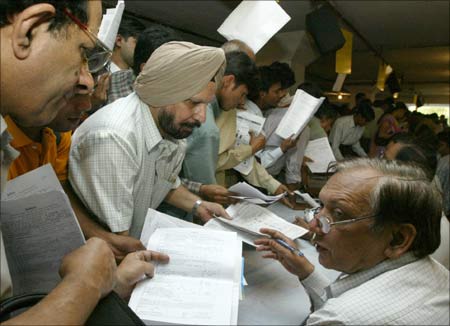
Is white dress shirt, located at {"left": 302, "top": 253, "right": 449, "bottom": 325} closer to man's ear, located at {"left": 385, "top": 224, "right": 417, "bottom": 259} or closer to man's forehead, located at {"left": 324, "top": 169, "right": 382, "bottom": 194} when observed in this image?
man's ear, located at {"left": 385, "top": 224, "right": 417, "bottom": 259}

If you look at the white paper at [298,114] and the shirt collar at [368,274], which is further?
the white paper at [298,114]

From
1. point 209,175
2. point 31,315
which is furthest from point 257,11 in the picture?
point 31,315

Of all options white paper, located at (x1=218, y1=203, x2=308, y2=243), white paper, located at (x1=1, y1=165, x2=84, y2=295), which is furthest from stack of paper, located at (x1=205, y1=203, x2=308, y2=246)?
white paper, located at (x1=1, y1=165, x2=84, y2=295)

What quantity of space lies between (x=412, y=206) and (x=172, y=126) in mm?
791

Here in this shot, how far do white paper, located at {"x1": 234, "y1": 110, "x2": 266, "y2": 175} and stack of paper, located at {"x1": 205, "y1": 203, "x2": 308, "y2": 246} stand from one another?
2.03 ft

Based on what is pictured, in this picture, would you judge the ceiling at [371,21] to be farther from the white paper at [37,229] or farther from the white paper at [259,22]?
the white paper at [37,229]

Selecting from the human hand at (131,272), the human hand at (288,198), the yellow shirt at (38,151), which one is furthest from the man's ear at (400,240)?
the human hand at (288,198)

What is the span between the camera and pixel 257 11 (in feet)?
7.15

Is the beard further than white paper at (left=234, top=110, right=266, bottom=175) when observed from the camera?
No

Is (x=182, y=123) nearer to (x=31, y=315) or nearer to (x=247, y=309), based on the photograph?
(x=247, y=309)

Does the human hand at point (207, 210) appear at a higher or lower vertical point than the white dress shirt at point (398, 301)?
lower

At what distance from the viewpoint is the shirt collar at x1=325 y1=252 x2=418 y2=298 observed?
0.81 m

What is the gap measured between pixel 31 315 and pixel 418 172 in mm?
818

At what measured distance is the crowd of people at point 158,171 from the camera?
590 millimetres
